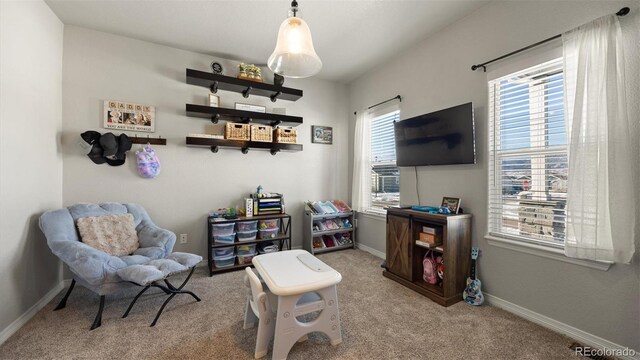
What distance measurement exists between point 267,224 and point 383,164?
185 cm

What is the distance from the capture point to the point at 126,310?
2051 millimetres

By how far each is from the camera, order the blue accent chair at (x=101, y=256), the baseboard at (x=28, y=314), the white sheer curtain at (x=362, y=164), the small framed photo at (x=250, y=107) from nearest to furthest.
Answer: the baseboard at (x=28, y=314), the blue accent chair at (x=101, y=256), the small framed photo at (x=250, y=107), the white sheer curtain at (x=362, y=164)

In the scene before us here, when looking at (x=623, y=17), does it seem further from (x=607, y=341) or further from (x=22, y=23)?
(x=22, y=23)

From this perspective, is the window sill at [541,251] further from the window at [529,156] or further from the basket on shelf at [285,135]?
the basket on shelf at [285,135]

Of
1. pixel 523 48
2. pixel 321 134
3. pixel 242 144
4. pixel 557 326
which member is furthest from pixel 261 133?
pixel 557 326

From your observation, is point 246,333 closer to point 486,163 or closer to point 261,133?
point 261,133

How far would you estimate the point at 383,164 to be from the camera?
3.54 metres

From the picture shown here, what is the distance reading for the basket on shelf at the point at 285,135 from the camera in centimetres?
341

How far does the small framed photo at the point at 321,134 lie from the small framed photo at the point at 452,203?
2057 millimetres

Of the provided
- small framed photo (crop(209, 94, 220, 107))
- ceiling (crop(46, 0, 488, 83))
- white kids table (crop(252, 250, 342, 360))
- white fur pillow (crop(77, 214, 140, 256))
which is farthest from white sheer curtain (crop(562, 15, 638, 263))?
white fur pillow (crop(77, 214, 140, 256))

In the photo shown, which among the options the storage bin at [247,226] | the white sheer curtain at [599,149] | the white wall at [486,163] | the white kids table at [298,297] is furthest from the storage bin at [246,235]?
the white sheer curtain at [599,149]

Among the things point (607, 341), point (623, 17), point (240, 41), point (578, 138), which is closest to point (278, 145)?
point (240, 41)

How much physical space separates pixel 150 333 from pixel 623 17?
3.85 m

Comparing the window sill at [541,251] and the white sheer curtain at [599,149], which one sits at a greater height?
the white sheer curtain at [599,149]
